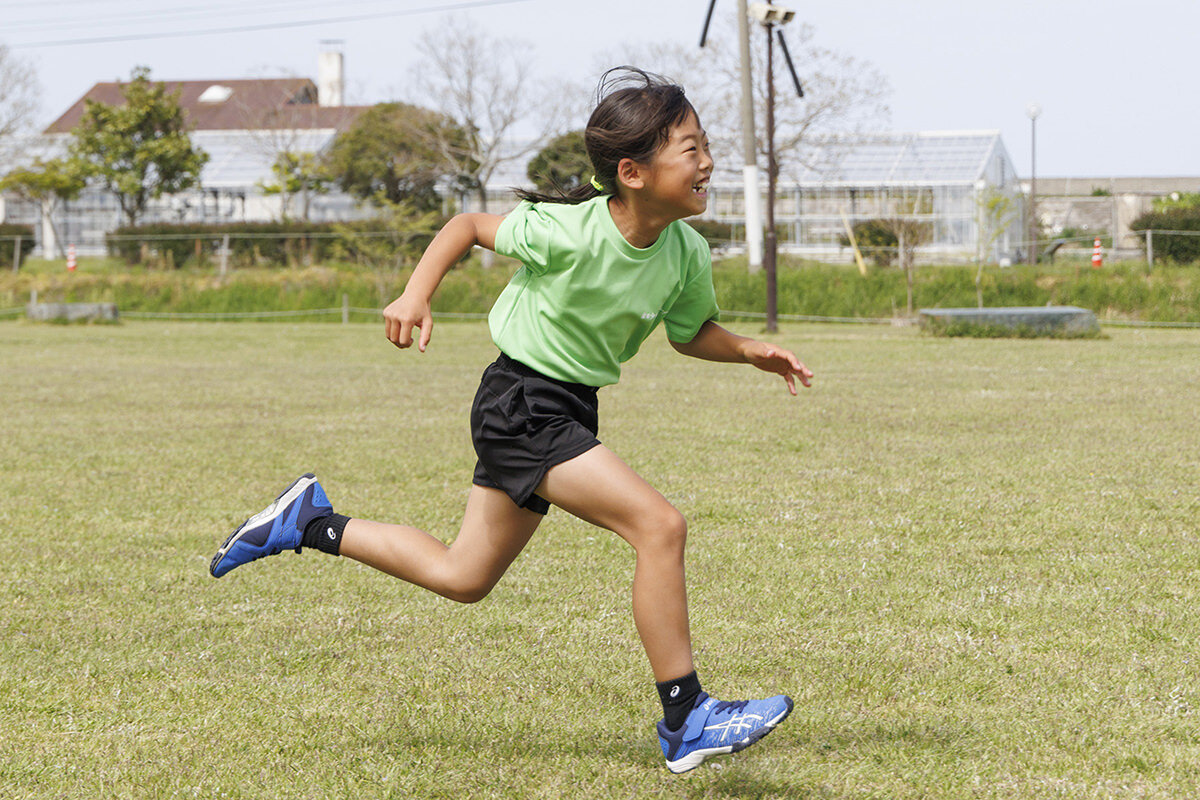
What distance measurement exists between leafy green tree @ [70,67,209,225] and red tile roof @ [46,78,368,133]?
1.78 meters

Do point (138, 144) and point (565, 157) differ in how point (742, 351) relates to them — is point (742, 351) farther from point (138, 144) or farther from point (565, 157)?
point (138, 144)

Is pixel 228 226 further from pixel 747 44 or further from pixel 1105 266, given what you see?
pixel 1105 266

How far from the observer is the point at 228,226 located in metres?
37.5

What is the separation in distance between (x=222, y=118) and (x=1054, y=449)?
51.2 m

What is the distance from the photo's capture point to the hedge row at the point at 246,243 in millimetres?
34125

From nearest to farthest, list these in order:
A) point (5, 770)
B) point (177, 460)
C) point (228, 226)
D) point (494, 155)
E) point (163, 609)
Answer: point (5, 770), point (163, 609), point (177, 460), point (228, 226), point (494, 155)

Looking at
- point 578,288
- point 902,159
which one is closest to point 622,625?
point 578,288

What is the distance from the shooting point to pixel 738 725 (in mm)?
3006

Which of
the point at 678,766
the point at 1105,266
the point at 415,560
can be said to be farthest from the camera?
the point at 1105,266

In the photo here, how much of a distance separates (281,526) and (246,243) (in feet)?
109

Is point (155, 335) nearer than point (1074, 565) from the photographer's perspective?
No

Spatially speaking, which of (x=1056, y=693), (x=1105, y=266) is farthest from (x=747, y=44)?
(x=1056, y=693)

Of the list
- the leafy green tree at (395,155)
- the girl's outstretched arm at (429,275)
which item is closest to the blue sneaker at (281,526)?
the girl's outstretched arm at (429,275)

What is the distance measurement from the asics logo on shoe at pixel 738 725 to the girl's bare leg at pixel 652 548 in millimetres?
146
